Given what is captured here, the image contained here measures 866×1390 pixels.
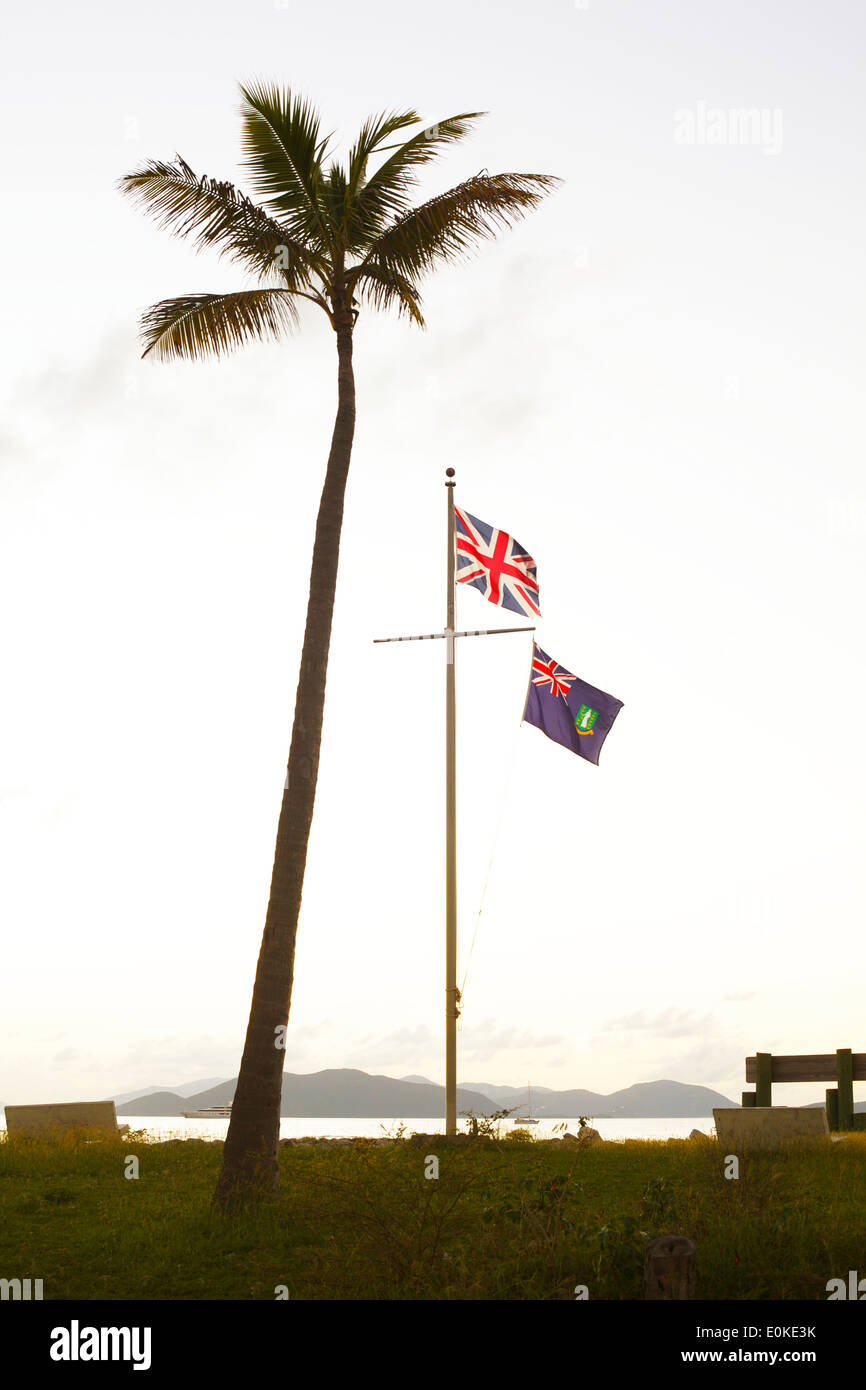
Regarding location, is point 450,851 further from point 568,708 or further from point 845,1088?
point 845,1088

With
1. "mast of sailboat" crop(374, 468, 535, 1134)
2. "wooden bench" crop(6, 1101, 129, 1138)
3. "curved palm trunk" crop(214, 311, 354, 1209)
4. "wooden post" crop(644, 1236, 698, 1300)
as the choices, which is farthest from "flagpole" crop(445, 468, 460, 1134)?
"wooden post" crop(644, 1236, 698, 1300)

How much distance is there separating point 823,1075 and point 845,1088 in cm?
58

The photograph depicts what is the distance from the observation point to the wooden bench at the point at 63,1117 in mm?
17922

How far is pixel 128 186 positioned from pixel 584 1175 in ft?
44.5

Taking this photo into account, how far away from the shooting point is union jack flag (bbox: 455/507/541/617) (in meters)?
19.7

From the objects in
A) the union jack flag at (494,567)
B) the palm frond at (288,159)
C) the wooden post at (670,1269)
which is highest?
the palm frond at (288,159)

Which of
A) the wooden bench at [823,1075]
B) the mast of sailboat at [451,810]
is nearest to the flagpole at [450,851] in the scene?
the mast of sailboat at [451,810]

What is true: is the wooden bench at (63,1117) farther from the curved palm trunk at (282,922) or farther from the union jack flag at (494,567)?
the union jack flag at (494,567)

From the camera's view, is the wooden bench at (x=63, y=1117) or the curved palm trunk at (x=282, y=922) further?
the wooden bench at (x=63, y=1117)

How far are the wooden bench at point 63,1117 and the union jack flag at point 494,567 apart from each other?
9818 mm

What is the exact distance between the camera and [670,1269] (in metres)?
7.81

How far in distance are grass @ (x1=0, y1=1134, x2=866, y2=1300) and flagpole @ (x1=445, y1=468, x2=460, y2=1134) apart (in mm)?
2489

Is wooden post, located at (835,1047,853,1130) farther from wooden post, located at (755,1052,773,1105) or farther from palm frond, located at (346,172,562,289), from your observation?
palm frond, located at (346,172,562,289)

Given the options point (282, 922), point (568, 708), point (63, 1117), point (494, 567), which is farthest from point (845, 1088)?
point (63, 1117)
